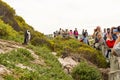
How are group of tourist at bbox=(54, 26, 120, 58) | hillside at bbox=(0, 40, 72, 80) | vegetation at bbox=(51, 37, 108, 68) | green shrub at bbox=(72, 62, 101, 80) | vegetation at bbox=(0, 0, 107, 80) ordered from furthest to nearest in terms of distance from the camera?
vegetation at bbox=(51, 37, 108, 68) → green shrub at bbox=(72, 62, 101, 80) → group of tourist at bbox=(54, 26, 120, 58) → vegetation at bbox=(0, 0, 107, 80) → hillside at bbox=(0, 40, 72, 80)

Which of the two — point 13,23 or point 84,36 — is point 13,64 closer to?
→ point 84,36

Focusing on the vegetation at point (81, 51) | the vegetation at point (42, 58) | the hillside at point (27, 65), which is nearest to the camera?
the hillside at point (27, 65)

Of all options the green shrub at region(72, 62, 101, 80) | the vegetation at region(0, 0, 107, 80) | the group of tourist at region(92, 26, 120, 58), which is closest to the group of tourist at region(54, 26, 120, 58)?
the group of tourist at region(92, 26, 120, 58)

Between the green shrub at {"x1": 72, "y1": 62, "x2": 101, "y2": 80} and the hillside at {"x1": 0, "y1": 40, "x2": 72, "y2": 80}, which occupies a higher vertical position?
the hillside at {"x1": 0, "y1": 40, "x2": 72, "y2": 80}

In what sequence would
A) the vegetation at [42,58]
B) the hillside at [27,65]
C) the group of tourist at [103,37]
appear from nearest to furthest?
the hillside at [27,65]
the vegetation at [42,58]
the group of tourist at [103,37]

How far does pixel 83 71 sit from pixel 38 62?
287 cm

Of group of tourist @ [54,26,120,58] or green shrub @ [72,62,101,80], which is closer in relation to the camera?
group of tourist @ [54,26,120,58]

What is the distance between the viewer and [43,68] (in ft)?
67.5

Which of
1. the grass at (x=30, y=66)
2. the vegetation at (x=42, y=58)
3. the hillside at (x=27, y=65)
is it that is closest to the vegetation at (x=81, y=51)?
the vegetation at (x=42, y=58)

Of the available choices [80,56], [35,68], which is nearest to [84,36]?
[80,56]

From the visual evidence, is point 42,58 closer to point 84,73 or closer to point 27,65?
point 84,73

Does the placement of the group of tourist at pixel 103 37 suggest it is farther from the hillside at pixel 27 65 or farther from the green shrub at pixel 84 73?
the hillside at pixel 27 65

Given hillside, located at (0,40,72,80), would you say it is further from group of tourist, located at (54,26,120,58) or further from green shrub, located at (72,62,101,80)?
group of tourist, located at (54,26,120,58)

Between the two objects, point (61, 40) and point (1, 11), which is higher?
point (1, 11)
